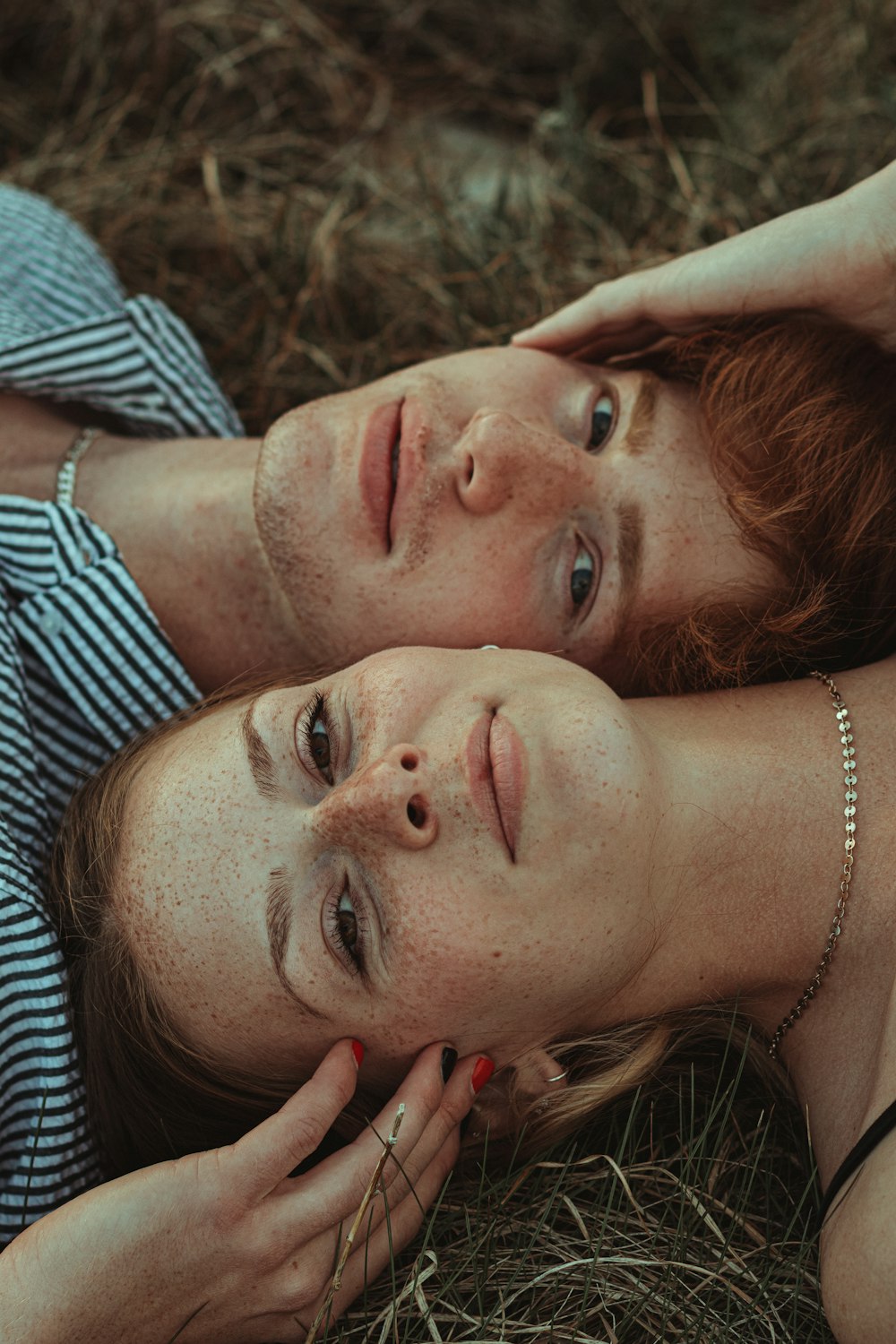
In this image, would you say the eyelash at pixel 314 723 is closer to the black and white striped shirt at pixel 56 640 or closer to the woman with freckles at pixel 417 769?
the woman with freckles at pixel 417 769

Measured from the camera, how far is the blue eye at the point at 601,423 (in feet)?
10.4

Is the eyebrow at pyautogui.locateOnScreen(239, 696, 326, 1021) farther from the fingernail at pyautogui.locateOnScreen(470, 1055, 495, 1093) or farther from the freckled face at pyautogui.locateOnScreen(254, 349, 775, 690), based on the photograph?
the freckled face at pyautogui.locateOnScreen(254, 349, 775, 690)

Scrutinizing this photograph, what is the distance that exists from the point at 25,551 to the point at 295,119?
271 cm

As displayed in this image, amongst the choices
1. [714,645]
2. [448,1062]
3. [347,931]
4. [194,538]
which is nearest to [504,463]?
[714,645]

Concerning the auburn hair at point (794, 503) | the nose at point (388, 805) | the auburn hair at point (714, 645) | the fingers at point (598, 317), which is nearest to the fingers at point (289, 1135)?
the auburn hair at point (714, 645)

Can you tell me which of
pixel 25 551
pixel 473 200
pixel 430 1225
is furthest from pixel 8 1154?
pixel 473 200

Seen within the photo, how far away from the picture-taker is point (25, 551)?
349 centimetres

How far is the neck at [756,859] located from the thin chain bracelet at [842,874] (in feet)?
0.05

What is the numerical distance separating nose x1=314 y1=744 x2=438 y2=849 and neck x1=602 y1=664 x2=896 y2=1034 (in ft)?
1.74

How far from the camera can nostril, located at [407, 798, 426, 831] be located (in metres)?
2.39

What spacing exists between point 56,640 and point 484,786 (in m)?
1.60

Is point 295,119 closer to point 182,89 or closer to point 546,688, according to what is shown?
point 182,89

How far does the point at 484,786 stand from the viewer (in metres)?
2.40

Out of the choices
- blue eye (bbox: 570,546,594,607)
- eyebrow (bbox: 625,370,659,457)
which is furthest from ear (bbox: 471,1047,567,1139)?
eyebrow (bbox: 625,370,659,457)
